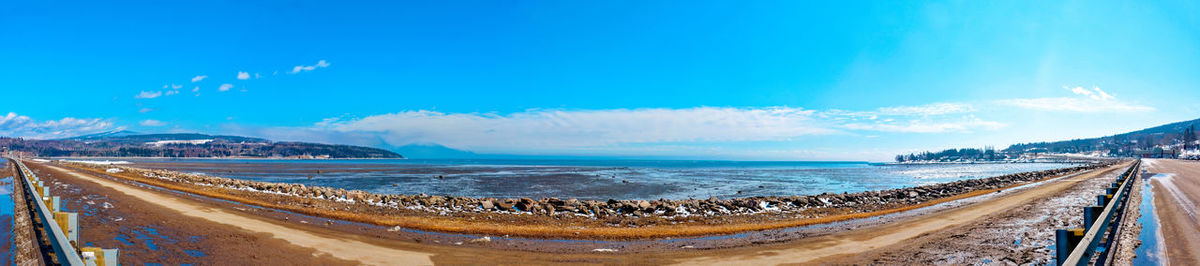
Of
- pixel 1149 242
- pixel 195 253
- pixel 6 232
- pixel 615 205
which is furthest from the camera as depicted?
pixel 615 205

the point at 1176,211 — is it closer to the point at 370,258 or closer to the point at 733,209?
the point at 733,209

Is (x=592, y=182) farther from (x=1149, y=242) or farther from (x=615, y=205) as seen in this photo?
(x=1149, y=242)

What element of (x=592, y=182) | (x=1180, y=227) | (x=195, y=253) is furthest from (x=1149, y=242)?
(x=592, y=182)

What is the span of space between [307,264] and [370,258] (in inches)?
43.8

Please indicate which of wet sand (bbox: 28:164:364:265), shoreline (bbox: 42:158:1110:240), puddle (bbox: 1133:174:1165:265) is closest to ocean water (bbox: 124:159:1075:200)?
shoreline (bbox: 42:158:1110:240)

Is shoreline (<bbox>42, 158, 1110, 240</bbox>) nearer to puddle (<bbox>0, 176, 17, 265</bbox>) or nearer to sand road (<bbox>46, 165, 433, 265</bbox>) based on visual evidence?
sand road (<bbox>46, 165, 433, 265</bbox>)

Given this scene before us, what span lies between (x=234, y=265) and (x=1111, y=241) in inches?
650

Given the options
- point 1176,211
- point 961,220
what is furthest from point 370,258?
point 1176,211

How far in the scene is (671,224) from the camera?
16188mm

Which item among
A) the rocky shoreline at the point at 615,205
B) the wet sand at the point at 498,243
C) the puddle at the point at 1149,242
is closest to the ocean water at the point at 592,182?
the rocky shoreline at the point at 615,205

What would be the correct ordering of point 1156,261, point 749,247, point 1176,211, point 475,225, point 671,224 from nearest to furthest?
point 1156,261 < point 749,247 < point 1176,211 < point 475,225 < point 671,224

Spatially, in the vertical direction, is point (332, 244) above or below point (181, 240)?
below

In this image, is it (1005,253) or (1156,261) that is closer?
(1156,261)

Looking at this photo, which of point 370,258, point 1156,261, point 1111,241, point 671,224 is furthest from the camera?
point 671,224
